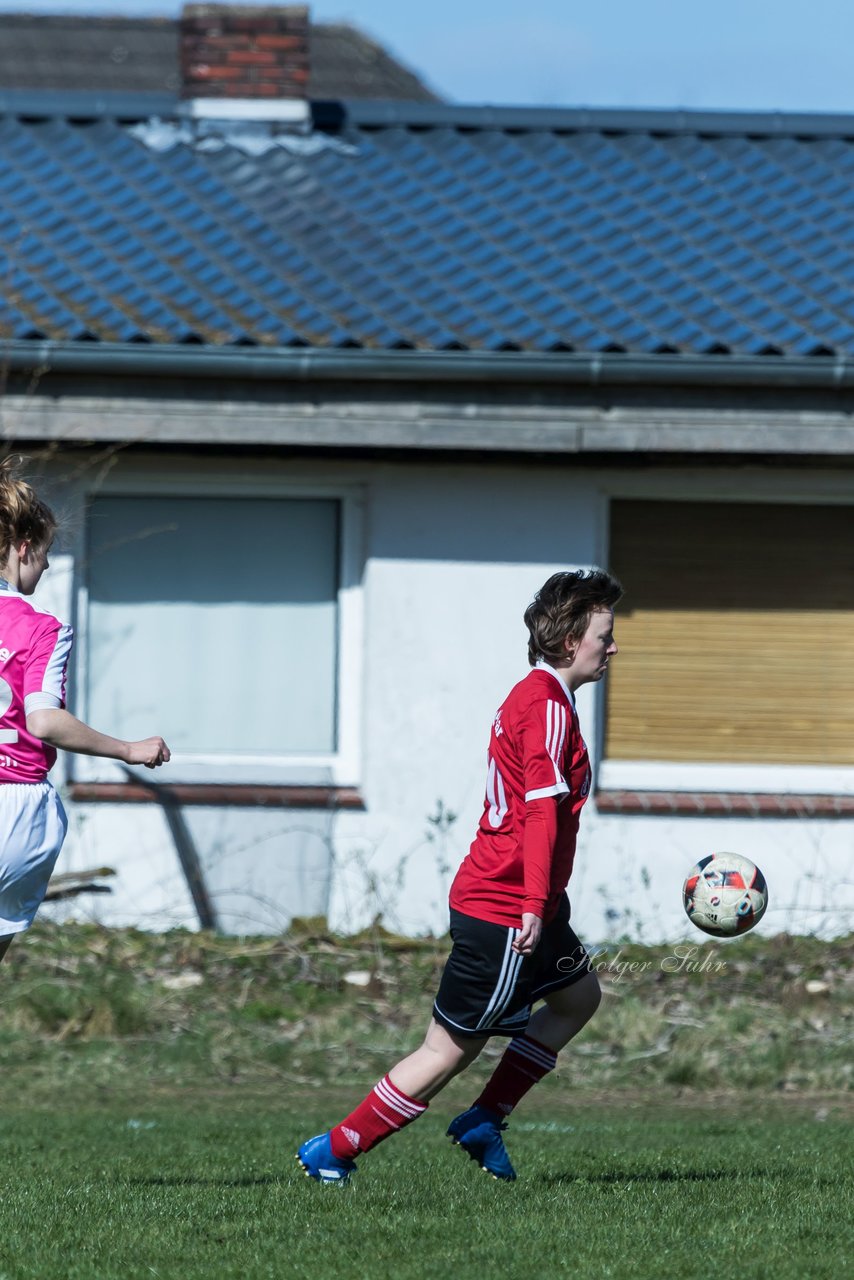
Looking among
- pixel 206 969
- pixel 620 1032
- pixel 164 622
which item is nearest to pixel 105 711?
pixel 164 622

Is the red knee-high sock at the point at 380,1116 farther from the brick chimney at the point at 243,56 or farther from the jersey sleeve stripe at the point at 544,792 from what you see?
the brick chimney at the point at 243,56

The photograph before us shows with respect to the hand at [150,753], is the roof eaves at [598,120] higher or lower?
higher

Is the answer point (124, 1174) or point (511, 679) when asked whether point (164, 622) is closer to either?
point (511, 679)

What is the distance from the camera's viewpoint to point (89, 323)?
32.5ft

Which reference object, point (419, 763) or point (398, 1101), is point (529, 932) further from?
point (419, 763)

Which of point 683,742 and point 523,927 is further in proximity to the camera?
point 683,742

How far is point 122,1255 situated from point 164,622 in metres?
6.39

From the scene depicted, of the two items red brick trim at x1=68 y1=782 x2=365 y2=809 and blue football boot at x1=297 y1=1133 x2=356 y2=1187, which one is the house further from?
blue football boot at x1=297 y1=1133 x2=356 y2=1187

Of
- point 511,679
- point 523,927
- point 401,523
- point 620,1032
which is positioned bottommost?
point 620,1032

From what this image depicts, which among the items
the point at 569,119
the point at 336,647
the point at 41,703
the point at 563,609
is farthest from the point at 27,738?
the point at 569,119

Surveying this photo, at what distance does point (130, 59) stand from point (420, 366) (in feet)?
82.9

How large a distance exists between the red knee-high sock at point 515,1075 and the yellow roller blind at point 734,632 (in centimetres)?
521

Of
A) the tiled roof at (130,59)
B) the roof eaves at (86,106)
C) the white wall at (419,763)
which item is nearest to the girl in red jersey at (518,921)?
the white wall at (419,763)

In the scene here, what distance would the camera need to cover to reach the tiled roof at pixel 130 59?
31297 mm
